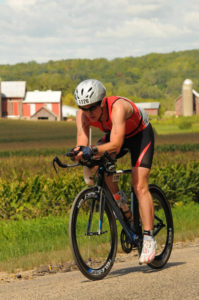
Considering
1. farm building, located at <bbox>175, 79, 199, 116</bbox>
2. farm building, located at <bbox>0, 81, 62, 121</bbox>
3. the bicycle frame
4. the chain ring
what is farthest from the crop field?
farm building, located at <bbox>175, 79, 199, 116</bbox>

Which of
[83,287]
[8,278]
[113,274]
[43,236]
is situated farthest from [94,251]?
[43,236]

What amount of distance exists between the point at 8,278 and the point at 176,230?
408 cm

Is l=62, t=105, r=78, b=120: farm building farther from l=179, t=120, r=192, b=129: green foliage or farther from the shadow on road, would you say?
the shadow on road

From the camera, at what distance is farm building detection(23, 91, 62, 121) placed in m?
112

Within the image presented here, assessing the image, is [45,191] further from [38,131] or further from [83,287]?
[38,131]

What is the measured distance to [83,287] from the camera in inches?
206

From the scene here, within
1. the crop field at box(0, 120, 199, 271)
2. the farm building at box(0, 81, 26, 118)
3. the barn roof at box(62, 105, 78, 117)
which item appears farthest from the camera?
the barn roof at box(62, 105, 78, 117)

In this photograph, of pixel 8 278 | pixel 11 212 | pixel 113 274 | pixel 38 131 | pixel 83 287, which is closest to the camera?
pixel 83 287

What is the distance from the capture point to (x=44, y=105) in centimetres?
11488

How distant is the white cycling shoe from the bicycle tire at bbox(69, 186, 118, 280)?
0.37m

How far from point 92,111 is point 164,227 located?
6.85 feet

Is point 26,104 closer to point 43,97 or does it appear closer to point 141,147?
point 43,97

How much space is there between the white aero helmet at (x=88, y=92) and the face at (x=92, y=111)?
99 millimetres

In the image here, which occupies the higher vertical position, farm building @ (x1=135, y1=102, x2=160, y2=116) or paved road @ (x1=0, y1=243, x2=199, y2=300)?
paved road @ (x1=0, y1=243, x2=199, y2=300)
